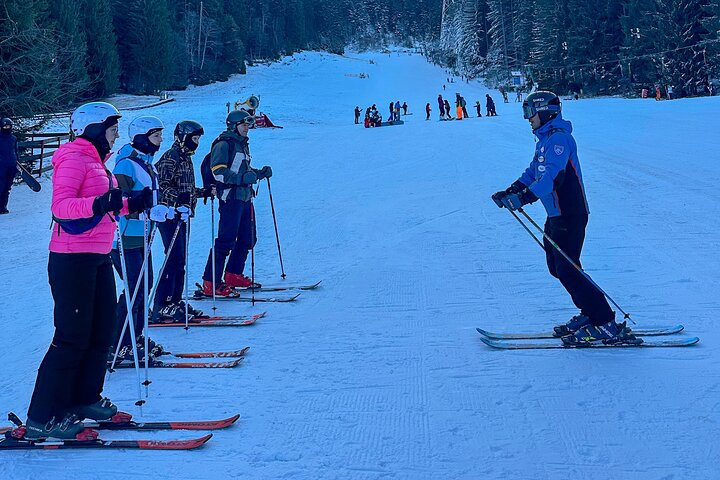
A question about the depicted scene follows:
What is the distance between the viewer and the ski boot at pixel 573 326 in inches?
207

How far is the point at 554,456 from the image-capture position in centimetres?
346

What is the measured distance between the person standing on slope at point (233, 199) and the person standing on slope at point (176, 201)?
26.4 inches

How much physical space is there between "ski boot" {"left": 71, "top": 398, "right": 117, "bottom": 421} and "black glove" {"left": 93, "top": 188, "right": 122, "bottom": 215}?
4.09 feet

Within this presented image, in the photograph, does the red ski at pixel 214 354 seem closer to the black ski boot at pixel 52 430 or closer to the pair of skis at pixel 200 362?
the pair of skis at pixel 200 362

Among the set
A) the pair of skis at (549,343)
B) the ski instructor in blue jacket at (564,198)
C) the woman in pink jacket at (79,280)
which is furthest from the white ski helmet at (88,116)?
the pair of skis at (549,343)

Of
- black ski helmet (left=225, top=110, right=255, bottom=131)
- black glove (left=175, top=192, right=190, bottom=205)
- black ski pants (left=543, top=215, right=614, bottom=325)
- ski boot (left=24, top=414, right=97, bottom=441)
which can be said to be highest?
black ski helmet (left=225, top=110, right=255, bottom=131)

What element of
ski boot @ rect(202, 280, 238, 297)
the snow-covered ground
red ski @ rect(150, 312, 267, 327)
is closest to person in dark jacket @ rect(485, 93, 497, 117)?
the snow-covered ground

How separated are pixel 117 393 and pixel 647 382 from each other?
3.70 m

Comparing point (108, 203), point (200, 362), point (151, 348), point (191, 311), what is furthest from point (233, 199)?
point (108, 203)

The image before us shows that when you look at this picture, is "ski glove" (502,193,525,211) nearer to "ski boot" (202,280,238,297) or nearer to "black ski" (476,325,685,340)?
"black ski" (476,325,685,340)

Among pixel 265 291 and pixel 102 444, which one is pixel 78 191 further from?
pixel 265 291

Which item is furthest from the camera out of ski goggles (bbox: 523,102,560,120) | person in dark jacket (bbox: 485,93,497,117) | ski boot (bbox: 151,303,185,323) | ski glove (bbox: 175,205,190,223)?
person in dark jacket (bbox: 485,93,497,117)

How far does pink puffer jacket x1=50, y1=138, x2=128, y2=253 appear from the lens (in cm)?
356

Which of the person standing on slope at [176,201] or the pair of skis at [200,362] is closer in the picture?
the pair of skis at [200,362]
